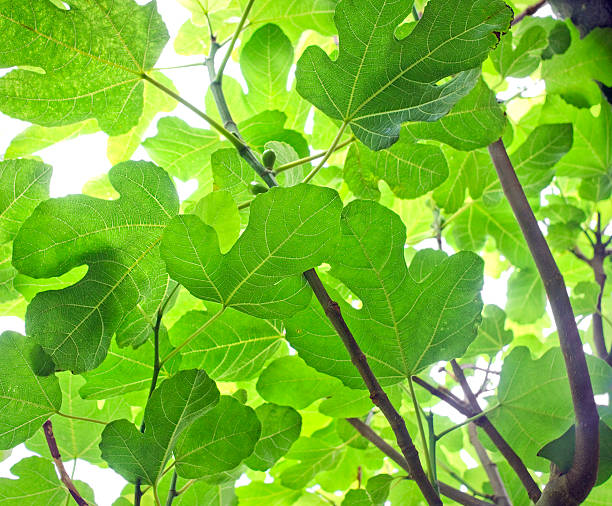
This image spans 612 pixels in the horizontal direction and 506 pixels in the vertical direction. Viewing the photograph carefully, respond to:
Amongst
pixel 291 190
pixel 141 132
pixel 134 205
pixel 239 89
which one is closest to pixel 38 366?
pixel 134 205

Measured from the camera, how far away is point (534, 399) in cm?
89

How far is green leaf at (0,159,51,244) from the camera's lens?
80 cm

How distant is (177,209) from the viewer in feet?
2.47

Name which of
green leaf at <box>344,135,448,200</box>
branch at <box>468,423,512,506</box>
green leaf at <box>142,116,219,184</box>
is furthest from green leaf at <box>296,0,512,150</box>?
branch at <box>468,423,512,506</box>

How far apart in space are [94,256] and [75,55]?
30 cm

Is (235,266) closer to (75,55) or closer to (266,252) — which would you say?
(266,252)

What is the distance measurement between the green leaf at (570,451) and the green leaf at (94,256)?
2.14 feet

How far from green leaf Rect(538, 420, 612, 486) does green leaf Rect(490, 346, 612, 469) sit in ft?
0.22

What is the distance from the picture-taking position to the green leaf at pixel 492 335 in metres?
1.32

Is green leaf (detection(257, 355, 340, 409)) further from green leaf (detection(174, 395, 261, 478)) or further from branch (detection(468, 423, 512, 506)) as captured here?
branch (detection(468, 423, 512, 506))

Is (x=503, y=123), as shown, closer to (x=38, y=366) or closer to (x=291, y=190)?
(x=291, y=190)

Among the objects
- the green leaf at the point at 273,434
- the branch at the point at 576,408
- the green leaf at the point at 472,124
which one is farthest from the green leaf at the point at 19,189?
the branch at the point at 576,408

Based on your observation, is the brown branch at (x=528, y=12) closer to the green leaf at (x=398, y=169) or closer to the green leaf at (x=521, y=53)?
the green leaf at (x=521, y=53)

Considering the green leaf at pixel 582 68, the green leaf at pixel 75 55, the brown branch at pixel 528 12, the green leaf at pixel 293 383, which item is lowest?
the green leaf at pixel 293 383
